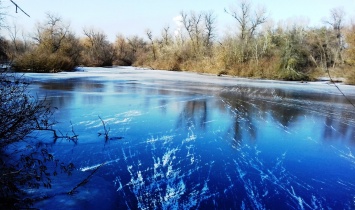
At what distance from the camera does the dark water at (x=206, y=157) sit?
417cm

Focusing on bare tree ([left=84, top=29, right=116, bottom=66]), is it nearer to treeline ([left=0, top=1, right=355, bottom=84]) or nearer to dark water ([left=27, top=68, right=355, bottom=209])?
treeline ([left=0, top=1, right=355, bottom=84])

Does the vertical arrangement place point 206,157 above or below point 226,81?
below

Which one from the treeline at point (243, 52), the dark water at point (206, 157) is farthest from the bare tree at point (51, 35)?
the dark water at point (206, 157)

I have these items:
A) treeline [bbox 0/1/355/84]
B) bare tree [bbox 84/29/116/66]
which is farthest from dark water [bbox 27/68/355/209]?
bare tree [bbox 84/29/116/66]

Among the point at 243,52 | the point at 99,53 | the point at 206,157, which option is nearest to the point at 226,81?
the point at 243,52

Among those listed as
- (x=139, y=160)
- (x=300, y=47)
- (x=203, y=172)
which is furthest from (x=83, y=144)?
(x=300, y=47)

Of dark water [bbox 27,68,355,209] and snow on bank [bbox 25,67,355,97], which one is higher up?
snow on bank [bbox 25,67,355,97]

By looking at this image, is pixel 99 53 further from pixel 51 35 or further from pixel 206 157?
pixel 206 157

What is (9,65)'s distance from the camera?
5418 mm

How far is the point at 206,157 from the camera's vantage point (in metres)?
5.81

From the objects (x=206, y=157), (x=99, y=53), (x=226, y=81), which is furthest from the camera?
(x=99, y=53)

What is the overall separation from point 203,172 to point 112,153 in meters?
1.87

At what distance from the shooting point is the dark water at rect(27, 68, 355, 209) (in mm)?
4168

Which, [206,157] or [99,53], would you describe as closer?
[206,157]
